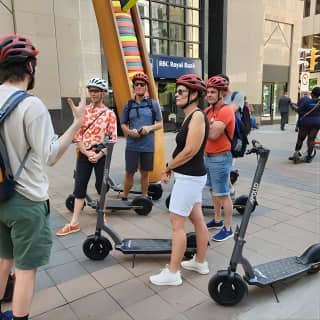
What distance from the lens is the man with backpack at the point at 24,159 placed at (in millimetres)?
1780

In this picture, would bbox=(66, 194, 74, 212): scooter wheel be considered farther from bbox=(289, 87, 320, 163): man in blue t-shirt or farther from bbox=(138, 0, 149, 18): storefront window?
bbox=(138, 0, 149, 18): storefront window

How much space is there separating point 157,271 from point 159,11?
49.8ft

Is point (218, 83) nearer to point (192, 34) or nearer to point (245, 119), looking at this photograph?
point (245, 119)

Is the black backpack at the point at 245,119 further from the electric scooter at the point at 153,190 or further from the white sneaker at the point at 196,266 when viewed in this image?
the white sneaker at the point at 196,266

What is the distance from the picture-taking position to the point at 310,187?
630 cm

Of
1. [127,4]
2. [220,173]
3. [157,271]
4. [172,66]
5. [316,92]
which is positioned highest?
[127,4]

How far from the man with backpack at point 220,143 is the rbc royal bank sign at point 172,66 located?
12057mm

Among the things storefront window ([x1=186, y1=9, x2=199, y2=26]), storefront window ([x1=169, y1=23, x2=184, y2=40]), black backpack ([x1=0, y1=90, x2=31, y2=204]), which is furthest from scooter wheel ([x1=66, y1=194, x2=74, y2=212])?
storefront window ([x1=186, y1=9, x2=199, y2=26])

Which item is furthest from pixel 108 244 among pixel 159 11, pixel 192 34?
pixel 192 34

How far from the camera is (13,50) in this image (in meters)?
1.80

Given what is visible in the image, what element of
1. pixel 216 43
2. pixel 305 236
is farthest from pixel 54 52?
pixel 305 236

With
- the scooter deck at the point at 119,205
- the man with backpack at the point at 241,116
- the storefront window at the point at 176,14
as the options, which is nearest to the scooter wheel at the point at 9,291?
the scooter deck at the point at 119,205

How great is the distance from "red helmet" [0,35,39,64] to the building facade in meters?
11.4

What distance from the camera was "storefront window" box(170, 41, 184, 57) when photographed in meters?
16.4
